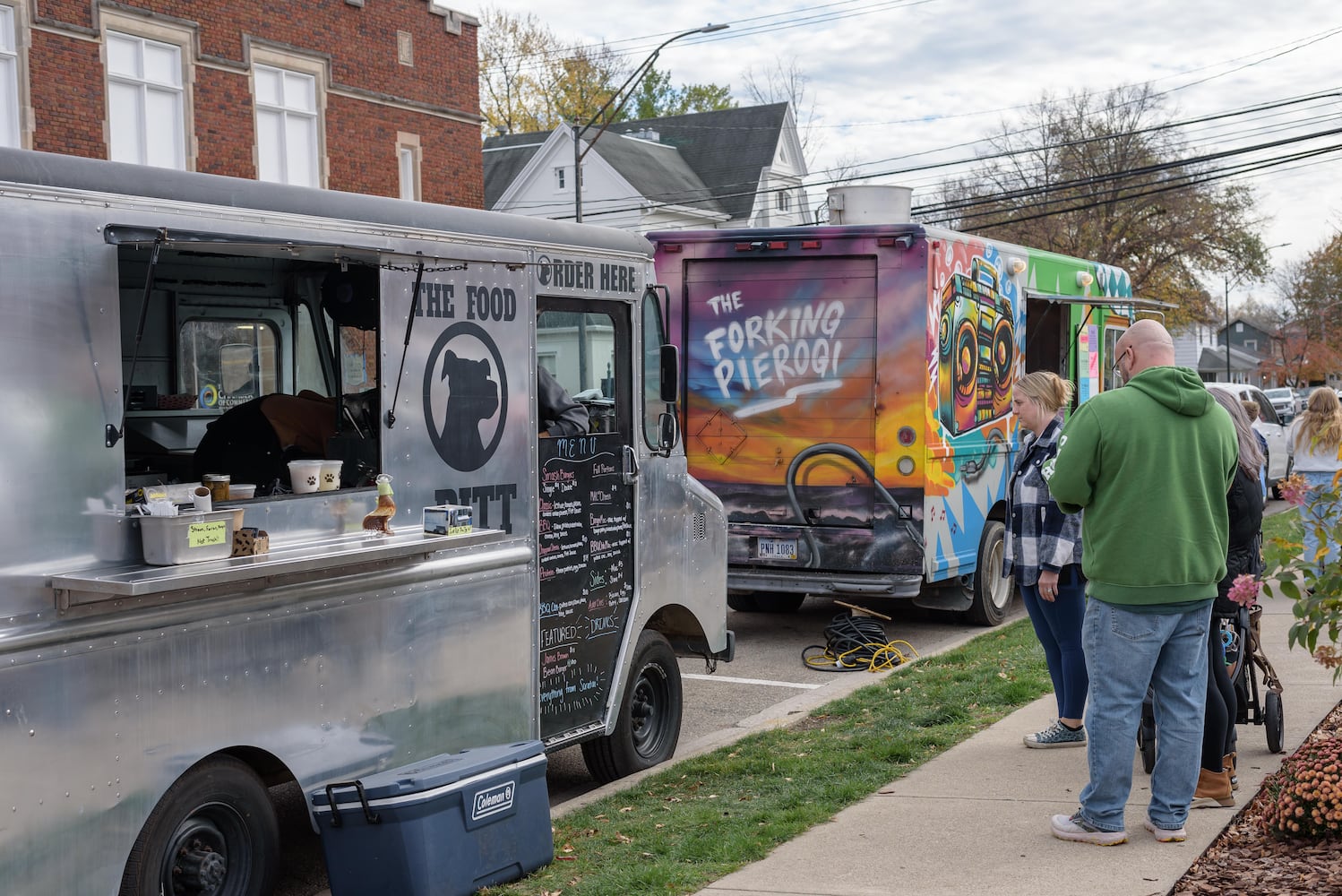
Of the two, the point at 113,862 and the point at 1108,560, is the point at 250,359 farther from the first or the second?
the point at 1108,560

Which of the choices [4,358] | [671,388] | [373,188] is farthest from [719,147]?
[4,358]

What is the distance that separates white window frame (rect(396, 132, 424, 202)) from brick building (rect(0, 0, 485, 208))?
24 mm

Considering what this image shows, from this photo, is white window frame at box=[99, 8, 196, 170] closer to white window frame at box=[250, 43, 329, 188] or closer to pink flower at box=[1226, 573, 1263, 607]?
white window frame at box=[250, 43, 329, 188]

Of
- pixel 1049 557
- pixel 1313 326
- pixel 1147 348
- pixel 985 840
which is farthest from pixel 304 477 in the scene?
pixel 1313 326

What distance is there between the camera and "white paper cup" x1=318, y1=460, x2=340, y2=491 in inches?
198

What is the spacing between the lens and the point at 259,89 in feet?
72.6

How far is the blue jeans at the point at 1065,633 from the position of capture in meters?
6.51

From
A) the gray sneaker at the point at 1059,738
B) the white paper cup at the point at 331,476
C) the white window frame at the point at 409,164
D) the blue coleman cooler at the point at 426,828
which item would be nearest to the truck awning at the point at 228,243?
the white paper cup at the point at 331,476

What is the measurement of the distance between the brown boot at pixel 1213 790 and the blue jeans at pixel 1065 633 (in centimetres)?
94

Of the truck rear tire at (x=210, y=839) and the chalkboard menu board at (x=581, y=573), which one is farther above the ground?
the chalkboard menu board at (x=581, y=573)

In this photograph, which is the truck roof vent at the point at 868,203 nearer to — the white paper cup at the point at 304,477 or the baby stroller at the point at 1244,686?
the baby stroller at the point at 1244,686

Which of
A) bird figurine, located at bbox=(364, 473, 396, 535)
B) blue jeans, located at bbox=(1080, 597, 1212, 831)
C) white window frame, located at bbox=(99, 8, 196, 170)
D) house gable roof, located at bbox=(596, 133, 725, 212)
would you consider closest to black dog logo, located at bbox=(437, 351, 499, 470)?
bird figurine, located at bbox=(364, 473, 396, 535)

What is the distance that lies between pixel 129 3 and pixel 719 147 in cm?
3408

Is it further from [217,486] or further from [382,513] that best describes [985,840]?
[217,486]
